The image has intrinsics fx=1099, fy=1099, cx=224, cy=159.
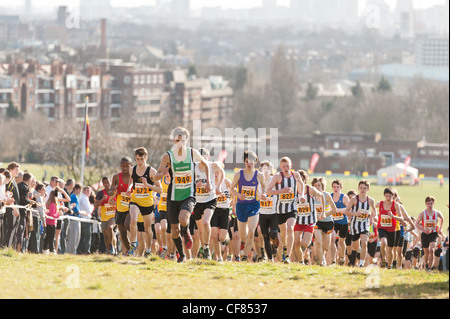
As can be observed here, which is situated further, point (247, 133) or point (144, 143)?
point (247, 133)

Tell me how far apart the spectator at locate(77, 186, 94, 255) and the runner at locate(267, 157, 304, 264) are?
4.73m

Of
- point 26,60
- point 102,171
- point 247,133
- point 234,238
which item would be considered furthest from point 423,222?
point 247,133

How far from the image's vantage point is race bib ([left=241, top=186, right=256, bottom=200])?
60.3 feet

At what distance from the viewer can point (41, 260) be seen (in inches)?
665

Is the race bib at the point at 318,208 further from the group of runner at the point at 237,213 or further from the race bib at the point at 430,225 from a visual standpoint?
the race bib at the point at 430,225

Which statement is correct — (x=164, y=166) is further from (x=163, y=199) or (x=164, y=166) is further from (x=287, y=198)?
(x=163, y=199)

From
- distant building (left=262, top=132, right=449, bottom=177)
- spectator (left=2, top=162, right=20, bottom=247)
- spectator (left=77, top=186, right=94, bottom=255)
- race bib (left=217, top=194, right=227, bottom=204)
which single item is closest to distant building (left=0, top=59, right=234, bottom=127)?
distant building (left=262, top=132, right=449, bottom=177)

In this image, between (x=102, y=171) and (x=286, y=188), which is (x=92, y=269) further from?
(x=102, y=171)

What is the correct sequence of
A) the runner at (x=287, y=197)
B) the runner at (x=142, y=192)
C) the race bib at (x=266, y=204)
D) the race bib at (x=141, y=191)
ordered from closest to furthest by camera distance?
the runner at (x=142, y=192)
the race bib at (x=141, y=191)
the runner at (x=287, y=197)
the race bib at (x=266, y=204)

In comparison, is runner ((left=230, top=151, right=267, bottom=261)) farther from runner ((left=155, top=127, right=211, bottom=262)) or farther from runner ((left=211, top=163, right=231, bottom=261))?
runner ((left=155, top=127, right=211, bottom=262))

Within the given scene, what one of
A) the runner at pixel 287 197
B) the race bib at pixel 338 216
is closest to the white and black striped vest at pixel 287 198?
the runner at pixel 287 197

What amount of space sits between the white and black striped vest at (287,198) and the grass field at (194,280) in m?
1.96

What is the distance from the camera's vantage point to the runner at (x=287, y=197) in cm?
1869
